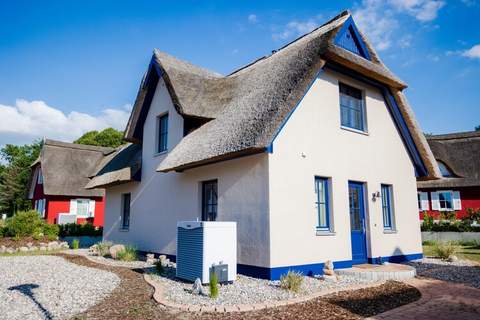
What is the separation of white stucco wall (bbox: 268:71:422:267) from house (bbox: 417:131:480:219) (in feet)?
46.6

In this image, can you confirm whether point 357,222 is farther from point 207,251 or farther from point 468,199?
point 468,199

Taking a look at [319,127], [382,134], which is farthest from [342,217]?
[382,134]

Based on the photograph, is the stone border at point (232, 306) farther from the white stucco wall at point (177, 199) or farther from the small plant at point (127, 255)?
the small plant at point (127, 255)

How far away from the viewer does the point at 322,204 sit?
9.48m

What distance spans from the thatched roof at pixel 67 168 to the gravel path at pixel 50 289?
1476 cm

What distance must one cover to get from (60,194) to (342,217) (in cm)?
2162

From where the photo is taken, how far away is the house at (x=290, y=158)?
8445 millimetres

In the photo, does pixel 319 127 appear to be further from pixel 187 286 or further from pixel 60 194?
pixel 60 194

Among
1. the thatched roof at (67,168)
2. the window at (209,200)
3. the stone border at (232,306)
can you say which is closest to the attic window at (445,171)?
the window at (209,200)

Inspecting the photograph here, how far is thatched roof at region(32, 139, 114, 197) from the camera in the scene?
2480cm

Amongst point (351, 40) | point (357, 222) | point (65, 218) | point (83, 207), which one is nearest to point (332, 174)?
point (357, 222)

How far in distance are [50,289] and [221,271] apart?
145 inches

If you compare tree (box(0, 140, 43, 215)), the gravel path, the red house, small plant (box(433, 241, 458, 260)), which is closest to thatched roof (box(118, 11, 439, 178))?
small plant (box(433, 241, 458, 260))

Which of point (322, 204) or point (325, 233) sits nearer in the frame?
point (325, 233)
